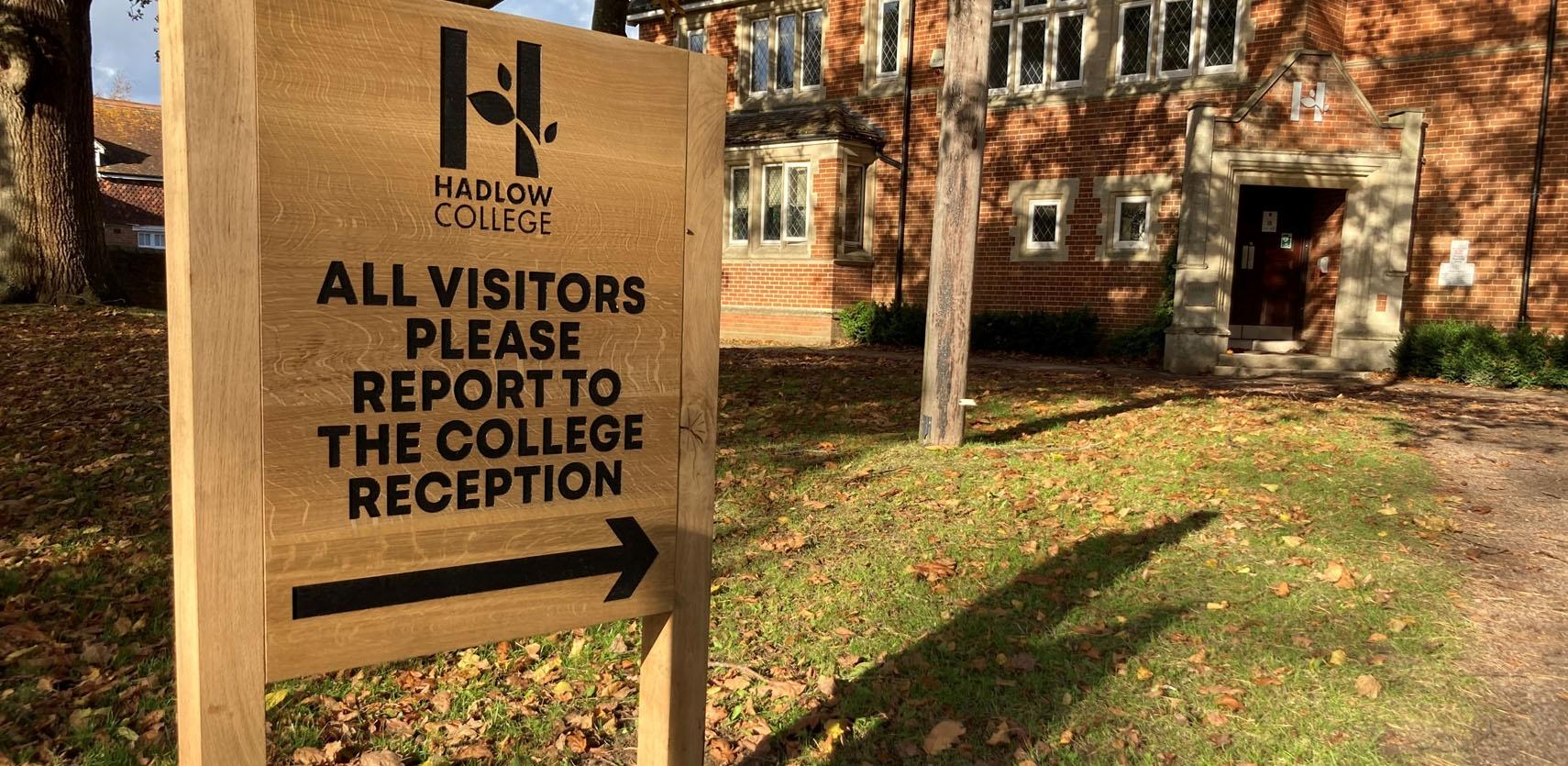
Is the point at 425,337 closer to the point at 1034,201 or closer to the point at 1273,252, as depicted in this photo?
the point at 1034,201

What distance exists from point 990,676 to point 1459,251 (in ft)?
44.5

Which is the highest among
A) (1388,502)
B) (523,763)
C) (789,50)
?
(789,50)

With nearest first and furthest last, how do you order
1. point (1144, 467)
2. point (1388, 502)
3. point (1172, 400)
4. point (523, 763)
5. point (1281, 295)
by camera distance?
point (523, 763) → point (1388, 502) → point (1144, 467) → point (1172, 400) → point (1281, 295)

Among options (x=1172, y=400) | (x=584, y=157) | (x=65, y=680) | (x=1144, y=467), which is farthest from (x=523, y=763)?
(x=1172, y=400)

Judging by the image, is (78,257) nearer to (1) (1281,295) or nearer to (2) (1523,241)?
(1) (1281,295)

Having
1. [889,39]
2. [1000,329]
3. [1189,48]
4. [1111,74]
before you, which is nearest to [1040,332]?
[1000,329]

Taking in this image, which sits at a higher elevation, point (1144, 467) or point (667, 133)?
point (667, 133)

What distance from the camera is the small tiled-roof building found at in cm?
3762

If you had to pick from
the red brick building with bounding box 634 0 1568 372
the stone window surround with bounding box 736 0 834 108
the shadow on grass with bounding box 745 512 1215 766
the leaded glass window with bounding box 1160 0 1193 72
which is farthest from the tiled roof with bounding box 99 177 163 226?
the shadow on grass with bounding box 745 512 1215 766

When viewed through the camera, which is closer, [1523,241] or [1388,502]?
[1388,502]

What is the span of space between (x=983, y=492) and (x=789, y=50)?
50.5 feet

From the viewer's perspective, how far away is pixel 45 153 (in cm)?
1096

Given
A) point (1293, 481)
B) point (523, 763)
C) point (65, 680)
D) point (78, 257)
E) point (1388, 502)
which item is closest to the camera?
point (523, 763)

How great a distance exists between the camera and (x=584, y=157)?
2006 millimetres
